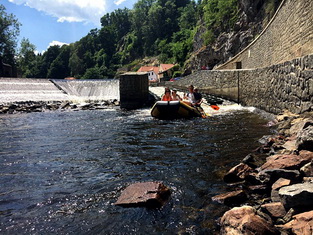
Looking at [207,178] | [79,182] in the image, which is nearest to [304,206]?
[207,178]

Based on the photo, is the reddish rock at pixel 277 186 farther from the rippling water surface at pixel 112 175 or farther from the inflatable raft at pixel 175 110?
the inflatable raft at pixel 175 110

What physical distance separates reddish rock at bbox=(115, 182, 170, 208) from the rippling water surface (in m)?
0.11

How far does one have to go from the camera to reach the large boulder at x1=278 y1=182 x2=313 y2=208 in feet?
8.73

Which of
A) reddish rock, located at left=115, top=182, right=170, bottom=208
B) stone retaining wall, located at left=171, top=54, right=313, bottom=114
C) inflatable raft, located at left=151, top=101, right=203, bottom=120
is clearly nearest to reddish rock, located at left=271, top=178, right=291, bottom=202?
reddish rock, located at left=115, top=182, right=170, bottom=208

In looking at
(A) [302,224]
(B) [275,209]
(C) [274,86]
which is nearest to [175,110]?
(C) [274,86]

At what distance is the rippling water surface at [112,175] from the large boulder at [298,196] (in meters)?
0.82

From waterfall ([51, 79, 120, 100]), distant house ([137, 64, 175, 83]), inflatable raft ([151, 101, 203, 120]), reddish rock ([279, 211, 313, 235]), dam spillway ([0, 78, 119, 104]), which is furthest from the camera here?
distant house ([137, 64, 175, 83])

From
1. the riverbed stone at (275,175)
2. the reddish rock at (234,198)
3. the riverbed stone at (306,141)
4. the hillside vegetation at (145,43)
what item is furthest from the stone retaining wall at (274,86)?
the hillside vegetation at (145,43)

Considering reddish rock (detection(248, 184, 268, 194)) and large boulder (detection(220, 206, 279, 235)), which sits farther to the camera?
reddish rock (detection(248, 184, 268, 194))

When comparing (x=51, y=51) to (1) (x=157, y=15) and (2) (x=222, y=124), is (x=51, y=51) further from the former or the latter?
(2) (x=222, y=124)

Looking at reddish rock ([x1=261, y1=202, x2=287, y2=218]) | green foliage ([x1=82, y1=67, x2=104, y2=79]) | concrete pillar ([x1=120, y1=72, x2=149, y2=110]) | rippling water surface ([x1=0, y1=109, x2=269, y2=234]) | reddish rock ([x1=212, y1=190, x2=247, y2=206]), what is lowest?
rippling water surface ([x1=0, y1=109, x2=269, y2=234])

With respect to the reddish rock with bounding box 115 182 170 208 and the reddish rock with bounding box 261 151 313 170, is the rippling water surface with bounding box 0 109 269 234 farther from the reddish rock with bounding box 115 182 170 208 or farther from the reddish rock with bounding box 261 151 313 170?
the reddish rock with bounding box 261 151 313 170

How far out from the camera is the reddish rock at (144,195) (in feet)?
11.9

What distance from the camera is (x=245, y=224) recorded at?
2547mm
